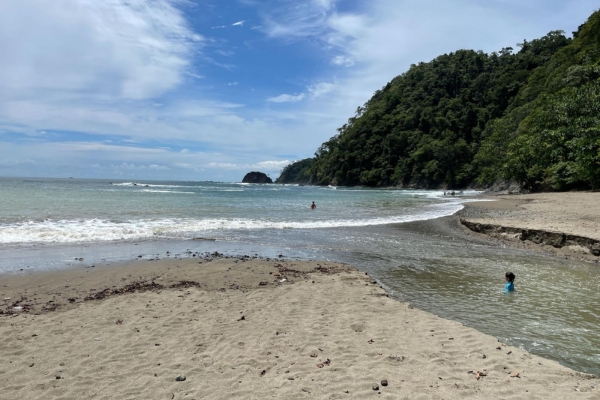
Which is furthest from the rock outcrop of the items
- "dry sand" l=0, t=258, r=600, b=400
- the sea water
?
"dry sand" l=0, t=258, r=600, b=400

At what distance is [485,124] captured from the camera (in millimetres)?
93000

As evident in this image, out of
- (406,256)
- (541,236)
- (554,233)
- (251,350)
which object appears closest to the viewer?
(251,350)

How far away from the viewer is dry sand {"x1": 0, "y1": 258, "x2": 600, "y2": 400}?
3852mm

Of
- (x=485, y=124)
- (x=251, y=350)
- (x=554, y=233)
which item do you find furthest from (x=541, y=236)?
(x=485, y=124)

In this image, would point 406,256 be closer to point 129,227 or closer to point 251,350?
point 251,350

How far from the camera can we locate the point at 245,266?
10.1m

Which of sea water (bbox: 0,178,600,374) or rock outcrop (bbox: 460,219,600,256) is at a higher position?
rock outcrop (bbox: 460,219,600,256)

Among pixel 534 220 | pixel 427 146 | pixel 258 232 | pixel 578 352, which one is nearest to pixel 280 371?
pixel 578 352

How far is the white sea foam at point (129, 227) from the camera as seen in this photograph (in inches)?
556

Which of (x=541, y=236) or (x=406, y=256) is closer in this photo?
(x=406, y=256)

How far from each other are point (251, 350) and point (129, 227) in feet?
47.1

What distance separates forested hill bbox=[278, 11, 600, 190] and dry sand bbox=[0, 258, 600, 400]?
34828mm

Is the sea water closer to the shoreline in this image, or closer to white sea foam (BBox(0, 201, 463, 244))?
white sea foam (BBox(0, 201, 463, 244))

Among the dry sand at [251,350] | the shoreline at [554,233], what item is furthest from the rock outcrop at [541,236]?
the dry sand at [251,350]
